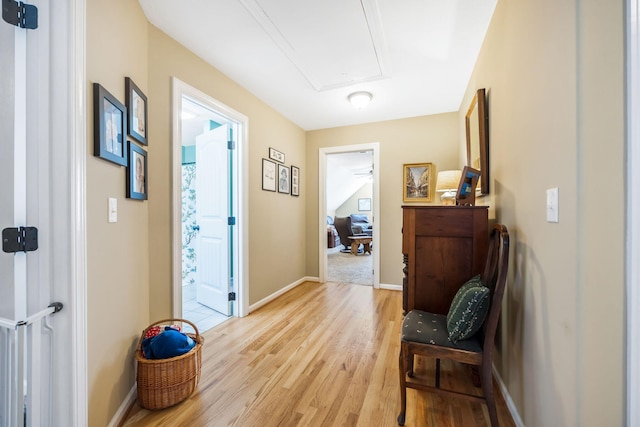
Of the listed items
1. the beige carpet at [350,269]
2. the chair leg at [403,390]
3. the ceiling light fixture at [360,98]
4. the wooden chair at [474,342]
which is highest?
the ceiling light fixture at [360,98]

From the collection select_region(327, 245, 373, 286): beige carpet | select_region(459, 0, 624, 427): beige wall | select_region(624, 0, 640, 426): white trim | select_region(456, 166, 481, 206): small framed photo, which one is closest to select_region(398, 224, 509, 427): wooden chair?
select_region(459, 0, 624, 427): beige wall

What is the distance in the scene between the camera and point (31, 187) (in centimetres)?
98

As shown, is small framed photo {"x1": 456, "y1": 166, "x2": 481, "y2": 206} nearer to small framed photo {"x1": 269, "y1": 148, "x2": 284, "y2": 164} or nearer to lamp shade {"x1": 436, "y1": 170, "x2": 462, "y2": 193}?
lamp shade {"x1": 436, "y1": 170, "x2": 462, "y2": 193}

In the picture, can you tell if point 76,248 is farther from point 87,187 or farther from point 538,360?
point 538,360

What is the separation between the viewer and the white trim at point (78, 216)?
1.02 metres

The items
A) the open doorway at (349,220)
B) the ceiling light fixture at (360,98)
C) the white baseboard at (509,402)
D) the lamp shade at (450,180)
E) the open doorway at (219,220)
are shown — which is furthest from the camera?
the open doorway at (349,220)

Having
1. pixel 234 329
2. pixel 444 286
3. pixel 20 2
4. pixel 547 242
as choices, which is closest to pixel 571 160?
pixel 547 242

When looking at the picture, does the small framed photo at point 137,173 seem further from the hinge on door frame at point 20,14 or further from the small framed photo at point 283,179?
the small framed photo at point 283,179

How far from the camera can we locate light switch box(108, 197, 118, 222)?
133 cm

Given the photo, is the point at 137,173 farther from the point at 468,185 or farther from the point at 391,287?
the point at 391,287

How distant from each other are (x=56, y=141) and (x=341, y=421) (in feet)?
6.16

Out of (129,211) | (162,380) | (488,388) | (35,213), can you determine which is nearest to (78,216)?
(35,213)

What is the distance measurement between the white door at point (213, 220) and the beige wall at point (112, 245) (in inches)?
44.3

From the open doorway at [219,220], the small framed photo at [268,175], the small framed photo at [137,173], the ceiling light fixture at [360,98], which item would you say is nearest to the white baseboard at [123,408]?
the open doorway at [219,220]
